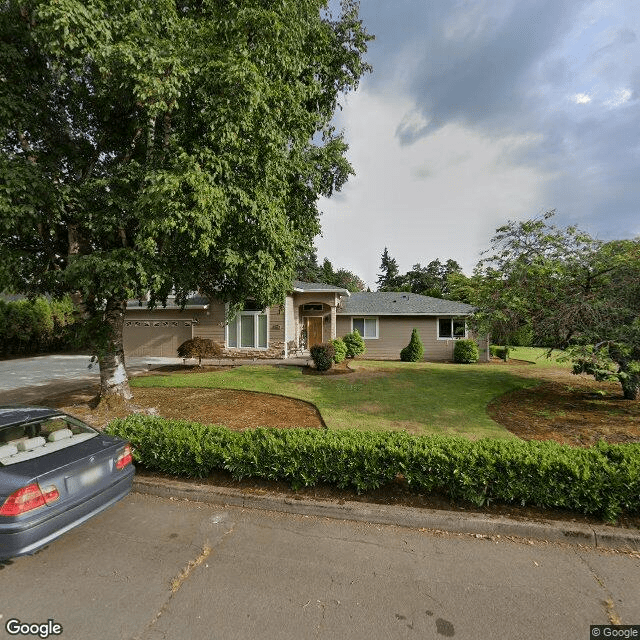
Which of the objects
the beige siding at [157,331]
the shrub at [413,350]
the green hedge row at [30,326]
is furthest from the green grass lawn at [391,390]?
the green hedge row at [30,326]

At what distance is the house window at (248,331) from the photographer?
18031 millimetres

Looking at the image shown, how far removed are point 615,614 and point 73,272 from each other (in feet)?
27.6

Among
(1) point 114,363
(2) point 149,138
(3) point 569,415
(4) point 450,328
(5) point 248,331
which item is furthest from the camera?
(4) point 450,328

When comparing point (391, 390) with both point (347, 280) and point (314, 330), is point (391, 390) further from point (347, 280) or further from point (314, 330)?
point (347, 280)

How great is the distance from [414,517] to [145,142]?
8544mm

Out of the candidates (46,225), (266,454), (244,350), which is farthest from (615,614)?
(244,350)

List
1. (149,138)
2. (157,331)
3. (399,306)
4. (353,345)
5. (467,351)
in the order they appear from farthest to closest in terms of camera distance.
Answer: (399,306) < (157,331) < (467,351) < (353,345) < (149,138)

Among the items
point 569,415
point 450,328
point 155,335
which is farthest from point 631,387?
point 155,335

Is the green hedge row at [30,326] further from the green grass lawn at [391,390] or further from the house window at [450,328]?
the house window at [450,328]

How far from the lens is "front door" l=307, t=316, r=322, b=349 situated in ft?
65.6

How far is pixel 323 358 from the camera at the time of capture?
13672 mm

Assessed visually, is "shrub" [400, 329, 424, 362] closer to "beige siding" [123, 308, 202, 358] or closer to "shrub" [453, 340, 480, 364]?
"shrub" [453, 340, 480, 364]

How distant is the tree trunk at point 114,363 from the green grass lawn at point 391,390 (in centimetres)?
301

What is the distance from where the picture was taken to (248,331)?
59.8 ft
